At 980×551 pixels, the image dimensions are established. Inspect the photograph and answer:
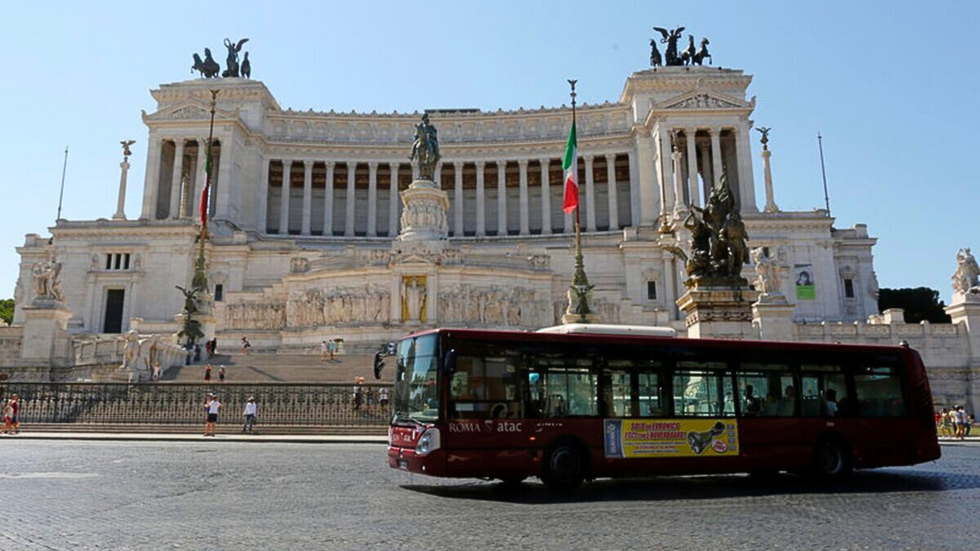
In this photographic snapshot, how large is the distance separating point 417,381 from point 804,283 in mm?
53009

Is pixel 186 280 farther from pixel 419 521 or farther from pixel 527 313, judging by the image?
pixel 419 521

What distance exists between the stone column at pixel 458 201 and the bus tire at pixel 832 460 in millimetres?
66586

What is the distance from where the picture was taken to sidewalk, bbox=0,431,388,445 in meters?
22.5

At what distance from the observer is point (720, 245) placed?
20.8 meters

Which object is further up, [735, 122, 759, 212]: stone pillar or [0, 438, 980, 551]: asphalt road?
[735, 122, 759, 212]: stone pillar

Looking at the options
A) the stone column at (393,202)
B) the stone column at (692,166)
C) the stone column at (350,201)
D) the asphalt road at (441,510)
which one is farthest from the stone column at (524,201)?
the asphalt road at (441,510)

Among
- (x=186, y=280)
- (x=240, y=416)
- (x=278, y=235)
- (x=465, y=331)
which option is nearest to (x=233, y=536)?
(x=465, y=331)

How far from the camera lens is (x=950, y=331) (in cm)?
3691

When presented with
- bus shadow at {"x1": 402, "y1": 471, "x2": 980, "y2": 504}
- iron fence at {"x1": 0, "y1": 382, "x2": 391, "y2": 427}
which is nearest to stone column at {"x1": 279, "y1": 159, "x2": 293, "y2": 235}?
iron fence at {"x1": 0, "y1": 382, "x2": 391, "y2": 427}

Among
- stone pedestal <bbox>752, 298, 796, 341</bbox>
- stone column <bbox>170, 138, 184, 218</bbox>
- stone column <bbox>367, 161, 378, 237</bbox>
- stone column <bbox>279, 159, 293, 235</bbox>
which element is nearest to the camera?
stone pedestal <bbox>752, 298, 796, 341</bbox>

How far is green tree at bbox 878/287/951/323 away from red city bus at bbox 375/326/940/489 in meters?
72.8

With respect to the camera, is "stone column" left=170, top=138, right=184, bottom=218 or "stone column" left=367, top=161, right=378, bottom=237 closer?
"stone column" left=170, top=138, right=184, bottom=218

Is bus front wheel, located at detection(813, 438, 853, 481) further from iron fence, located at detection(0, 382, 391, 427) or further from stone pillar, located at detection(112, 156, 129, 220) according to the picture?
stone pillar, located at detection(112, 156, 129, 220)

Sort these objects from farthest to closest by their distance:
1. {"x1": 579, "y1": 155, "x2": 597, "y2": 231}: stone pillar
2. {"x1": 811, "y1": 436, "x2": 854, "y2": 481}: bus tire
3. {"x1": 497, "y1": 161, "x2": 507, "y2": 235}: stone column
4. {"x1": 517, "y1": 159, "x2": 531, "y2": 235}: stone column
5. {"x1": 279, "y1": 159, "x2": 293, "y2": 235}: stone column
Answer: {"x1": 497, "y1": 161, "x2": 507, "y2": 235}: stone column < {"x1": 279, "y1": 159, "x2": 293, "y2": 235}: stone column < {"x1": 517, "y1": 159, "x2": 531, "y2": 235}: stone column < {"x1": 579, "y1": 155, "x2": 597, "y2": 231}: stone pillar < {"x1": 811, "y1": 436, "x2": 854, "y2": 481}: bus tire
